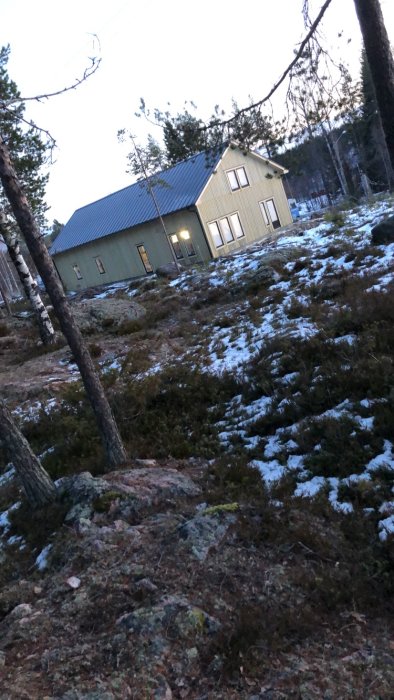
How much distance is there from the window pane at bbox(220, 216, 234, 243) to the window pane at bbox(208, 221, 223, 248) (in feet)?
1.50

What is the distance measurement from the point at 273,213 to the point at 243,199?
3377 mm

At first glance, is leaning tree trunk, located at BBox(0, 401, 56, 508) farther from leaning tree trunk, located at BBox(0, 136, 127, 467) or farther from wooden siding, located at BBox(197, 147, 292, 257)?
wooden siding, located at BBox(197, 147, 292, 257)

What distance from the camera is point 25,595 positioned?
485cm

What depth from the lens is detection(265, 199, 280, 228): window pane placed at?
34.2 meters

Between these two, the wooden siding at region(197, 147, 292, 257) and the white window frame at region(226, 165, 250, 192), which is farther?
the white window frame at region(226, 165, 250, 192)

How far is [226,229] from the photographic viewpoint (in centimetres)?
3084

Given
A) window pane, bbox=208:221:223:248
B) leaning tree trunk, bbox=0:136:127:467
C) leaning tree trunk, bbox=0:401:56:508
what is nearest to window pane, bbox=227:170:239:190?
window pane, bbox=208:221:223:248

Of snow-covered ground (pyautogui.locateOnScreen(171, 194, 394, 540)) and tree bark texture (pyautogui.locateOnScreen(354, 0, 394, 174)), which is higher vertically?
tree bark texture (pyautogui.locateOnScreen(354, 0, 394, 174))

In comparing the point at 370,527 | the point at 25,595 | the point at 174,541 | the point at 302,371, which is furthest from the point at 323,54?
the point at 25,595

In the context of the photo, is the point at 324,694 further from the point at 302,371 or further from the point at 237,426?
the point at 302,371

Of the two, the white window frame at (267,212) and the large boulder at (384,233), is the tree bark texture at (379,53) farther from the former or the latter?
the white window frame at (267,212)

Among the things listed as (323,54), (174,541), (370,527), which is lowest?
(370,527)

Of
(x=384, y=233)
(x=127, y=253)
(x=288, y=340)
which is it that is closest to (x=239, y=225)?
(x=127, y=253)

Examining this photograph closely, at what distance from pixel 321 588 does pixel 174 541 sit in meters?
1.64
